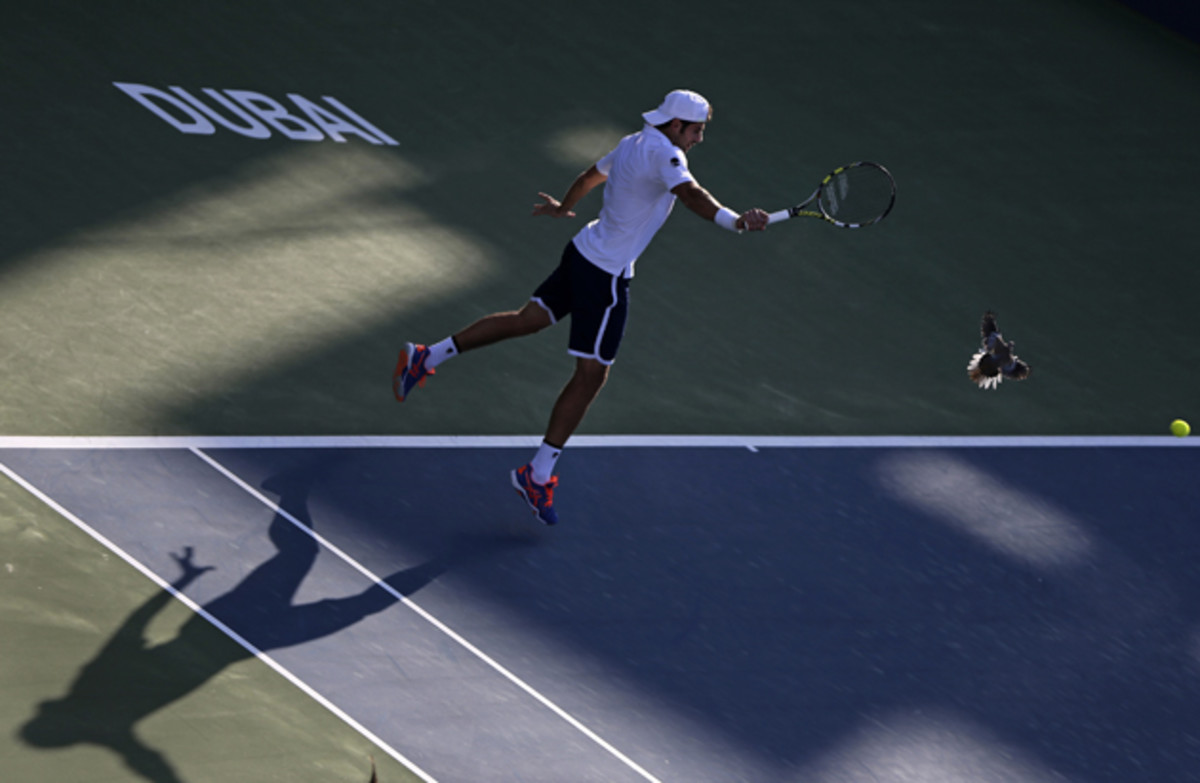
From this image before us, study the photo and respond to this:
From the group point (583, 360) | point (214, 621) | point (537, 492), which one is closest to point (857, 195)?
point (583, 360)

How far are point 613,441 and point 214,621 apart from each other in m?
2.76

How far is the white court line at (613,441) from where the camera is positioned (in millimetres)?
6723

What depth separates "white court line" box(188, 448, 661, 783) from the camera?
5.52 metres

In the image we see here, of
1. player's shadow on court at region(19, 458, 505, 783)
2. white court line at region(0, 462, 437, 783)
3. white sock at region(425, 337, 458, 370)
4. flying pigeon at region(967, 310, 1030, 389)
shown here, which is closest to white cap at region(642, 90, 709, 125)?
white sock at region(425, 337, 458, 370)

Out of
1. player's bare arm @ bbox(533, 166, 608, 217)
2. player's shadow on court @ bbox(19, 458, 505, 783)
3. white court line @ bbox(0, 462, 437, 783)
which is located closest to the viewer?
player's shadow on court @ bbox(19, 458, 505, 783)

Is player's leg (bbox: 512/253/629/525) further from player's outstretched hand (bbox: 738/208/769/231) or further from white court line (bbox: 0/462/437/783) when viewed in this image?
white court line (bbox: 0/462/437/783)

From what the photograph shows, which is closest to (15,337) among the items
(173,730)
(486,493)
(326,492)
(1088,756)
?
(326,492)

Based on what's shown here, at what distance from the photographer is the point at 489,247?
31.6ft

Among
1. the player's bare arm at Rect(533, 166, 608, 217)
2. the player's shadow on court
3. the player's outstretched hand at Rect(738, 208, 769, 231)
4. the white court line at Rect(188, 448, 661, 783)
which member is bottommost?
the player's shadow on court

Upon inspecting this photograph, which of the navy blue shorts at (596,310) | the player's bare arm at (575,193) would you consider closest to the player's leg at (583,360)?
the navy blue shorts at (596,310)

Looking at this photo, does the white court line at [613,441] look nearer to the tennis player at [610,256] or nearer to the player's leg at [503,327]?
the player's leg at [503,327]

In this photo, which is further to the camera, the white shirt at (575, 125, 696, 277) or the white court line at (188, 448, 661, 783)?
the white shirt at (575, 125, 696, 277)

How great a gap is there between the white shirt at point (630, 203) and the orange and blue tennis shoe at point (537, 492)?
97 cm

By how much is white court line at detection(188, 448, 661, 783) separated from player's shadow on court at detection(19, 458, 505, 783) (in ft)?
0.08
